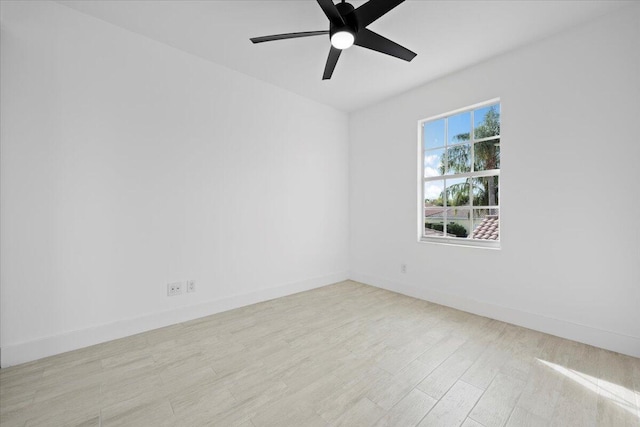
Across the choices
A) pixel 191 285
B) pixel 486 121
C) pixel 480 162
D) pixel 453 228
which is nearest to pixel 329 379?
pixel 191 285

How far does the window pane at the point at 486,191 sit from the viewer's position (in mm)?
2891

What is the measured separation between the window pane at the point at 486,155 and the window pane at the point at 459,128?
0.66 feet

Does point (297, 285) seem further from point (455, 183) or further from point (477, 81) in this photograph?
point (477, 81)

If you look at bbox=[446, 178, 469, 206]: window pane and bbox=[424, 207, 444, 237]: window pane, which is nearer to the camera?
bbox=[446, 178, 469, 206]: window pane

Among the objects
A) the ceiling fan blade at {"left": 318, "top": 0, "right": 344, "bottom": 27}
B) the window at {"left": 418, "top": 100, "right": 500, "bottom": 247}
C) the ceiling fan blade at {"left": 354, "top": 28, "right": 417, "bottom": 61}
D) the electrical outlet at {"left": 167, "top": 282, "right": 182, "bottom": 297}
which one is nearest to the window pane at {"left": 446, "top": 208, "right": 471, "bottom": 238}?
the window at {"left": 418, "top": 100, "right": 500, "bottom": 247}

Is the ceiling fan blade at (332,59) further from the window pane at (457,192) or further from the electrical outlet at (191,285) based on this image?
the electrical outlet at (191,285)

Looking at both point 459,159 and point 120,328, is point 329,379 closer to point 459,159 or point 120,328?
point 120,328

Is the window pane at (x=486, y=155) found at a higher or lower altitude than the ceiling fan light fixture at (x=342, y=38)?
lower

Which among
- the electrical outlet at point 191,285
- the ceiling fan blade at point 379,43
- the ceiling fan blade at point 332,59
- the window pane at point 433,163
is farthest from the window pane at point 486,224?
the electrical outlet at point 191,285

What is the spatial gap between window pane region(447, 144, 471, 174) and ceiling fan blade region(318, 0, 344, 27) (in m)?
2.16

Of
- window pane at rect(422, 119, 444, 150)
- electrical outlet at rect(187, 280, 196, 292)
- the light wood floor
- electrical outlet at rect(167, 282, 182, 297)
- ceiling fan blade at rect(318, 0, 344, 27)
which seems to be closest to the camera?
the light wood floor

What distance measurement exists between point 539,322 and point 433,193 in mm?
1723

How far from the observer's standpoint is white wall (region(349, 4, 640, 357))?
82.6 inches

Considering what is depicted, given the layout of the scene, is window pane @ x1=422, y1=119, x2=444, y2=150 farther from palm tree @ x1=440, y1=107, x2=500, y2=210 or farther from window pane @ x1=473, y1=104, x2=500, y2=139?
window pane @ x1=473, y1=104, x2=500, y2=139
